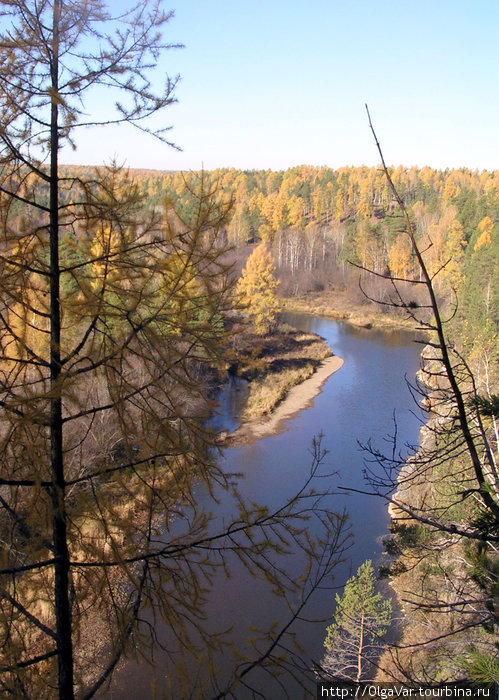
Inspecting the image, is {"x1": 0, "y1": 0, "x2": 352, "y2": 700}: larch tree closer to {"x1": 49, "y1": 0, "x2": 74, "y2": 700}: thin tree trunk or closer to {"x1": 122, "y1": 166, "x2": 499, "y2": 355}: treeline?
{"x1": 49, "y1": 0, "x2": 74, "y2": 700}: thin tree trunk

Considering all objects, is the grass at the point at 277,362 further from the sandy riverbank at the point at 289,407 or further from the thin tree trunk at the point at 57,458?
the thin tree trunk at the point at 57,458

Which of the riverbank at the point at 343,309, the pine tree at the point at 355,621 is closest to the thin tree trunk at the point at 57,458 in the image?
the pine tree at the point at 355,621

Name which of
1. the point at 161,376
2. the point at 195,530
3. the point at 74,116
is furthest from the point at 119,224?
the point at 195,530

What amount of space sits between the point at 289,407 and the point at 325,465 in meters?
5.19

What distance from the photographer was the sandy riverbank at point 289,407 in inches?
650

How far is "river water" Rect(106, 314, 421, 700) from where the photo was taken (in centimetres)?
804

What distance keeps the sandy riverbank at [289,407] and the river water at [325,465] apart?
1.06 feet

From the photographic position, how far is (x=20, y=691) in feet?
6.99

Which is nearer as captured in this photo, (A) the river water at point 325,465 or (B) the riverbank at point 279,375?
(A) the river water at point 325,465

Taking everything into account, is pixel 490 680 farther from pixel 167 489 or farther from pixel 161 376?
pixel 161 376

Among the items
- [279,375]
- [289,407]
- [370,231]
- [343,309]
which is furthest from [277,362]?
[370,231]

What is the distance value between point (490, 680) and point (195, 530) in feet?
4.79

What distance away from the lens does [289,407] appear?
19.2 meters

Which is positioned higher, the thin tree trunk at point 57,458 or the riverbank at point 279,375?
the thin tree trunk at point 57,458
